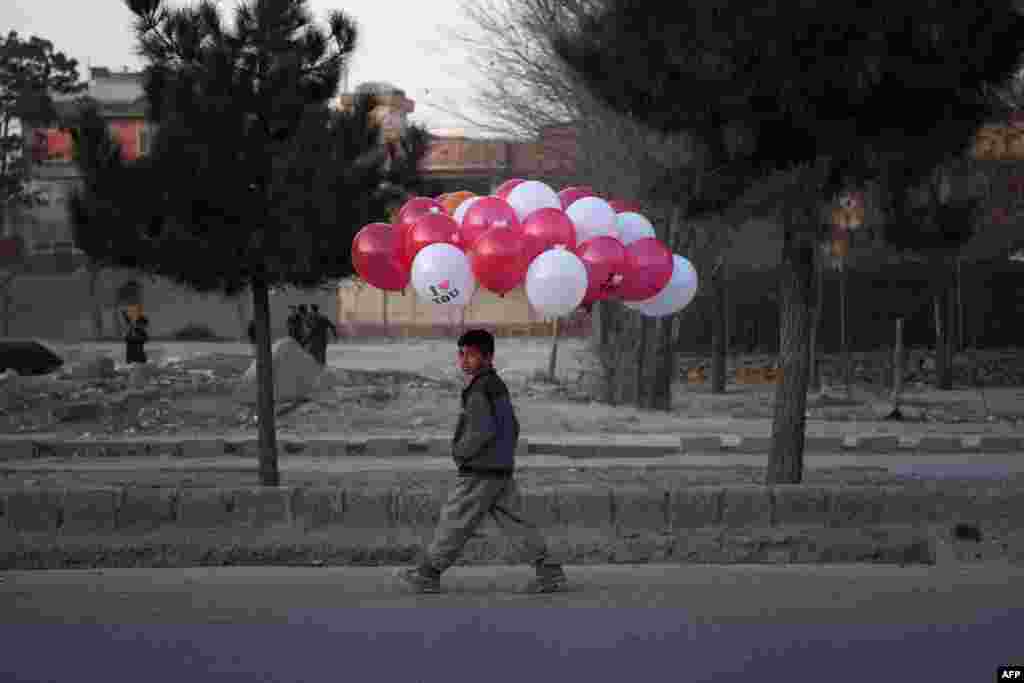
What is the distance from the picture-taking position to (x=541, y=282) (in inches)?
462

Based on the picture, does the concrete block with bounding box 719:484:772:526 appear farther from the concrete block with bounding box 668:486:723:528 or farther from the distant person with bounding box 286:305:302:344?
the distant person with bounding box 286:305:302:344

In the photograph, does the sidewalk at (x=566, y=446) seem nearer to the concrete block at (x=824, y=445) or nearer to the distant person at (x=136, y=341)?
the concrete block at (x=824, y=445)

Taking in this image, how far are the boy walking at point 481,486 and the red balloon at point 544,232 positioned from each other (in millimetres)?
3533

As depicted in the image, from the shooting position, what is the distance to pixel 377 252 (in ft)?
37.8

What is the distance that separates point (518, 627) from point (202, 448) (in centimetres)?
1196

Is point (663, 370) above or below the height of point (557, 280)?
below

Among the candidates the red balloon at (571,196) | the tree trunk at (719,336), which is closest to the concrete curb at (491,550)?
the red balloon at (571,196)

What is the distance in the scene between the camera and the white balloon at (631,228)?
41.2ft

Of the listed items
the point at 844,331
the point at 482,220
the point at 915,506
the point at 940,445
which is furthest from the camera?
the point at 844,331

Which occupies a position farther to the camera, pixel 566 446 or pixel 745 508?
pixel 566 446

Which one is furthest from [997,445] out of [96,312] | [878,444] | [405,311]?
[96,312]

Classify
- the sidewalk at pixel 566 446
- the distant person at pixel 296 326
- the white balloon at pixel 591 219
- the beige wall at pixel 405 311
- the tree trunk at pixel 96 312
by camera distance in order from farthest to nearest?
the tree trunk at pixel 96 312 < the beige wall at pixel 405 311 < the distant person at pixel 296 326 < the sidewalk at pixel 566 446 < the white balloon at pixel 591 219

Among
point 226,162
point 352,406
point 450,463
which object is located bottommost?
point 450,463

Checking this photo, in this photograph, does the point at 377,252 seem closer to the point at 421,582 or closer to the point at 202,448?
the point at 421,582
